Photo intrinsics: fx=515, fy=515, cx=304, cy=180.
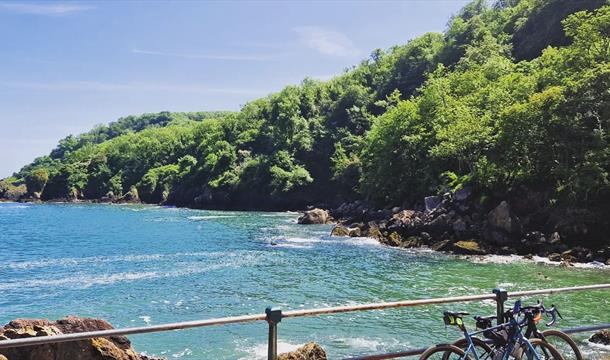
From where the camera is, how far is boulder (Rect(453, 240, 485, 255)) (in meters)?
37.5

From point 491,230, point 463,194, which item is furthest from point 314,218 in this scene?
point 491,230

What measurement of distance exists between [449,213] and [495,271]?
13.4 meters

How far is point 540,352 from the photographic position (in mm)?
7023

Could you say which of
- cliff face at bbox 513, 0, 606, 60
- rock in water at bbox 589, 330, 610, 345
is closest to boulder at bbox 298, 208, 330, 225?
cliff face at bbox 513, 0, 606, 60

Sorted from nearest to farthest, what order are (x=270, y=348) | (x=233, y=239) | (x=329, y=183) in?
(x=270, y=348), (x=233, y=239), (x=329, y=183)

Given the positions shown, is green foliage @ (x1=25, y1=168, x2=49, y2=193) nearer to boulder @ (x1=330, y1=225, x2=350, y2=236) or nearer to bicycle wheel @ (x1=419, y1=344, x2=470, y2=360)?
boulder @ (x1=330, y1=225, x2=350, y2=236)

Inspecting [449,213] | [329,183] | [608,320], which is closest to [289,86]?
[329,183]

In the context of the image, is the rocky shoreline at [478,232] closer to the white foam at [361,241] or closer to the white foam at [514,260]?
the white foam at [514,260]

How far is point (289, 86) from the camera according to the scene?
12731 cm

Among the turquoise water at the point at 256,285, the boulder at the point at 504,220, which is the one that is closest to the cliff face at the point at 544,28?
the boulder at the point at 504,220

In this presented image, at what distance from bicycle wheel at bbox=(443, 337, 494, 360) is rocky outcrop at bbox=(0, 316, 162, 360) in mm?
7343

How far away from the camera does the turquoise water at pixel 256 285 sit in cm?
1886

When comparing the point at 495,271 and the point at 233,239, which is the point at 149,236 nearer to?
the point at 233,239

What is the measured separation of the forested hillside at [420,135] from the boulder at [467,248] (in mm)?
6753
